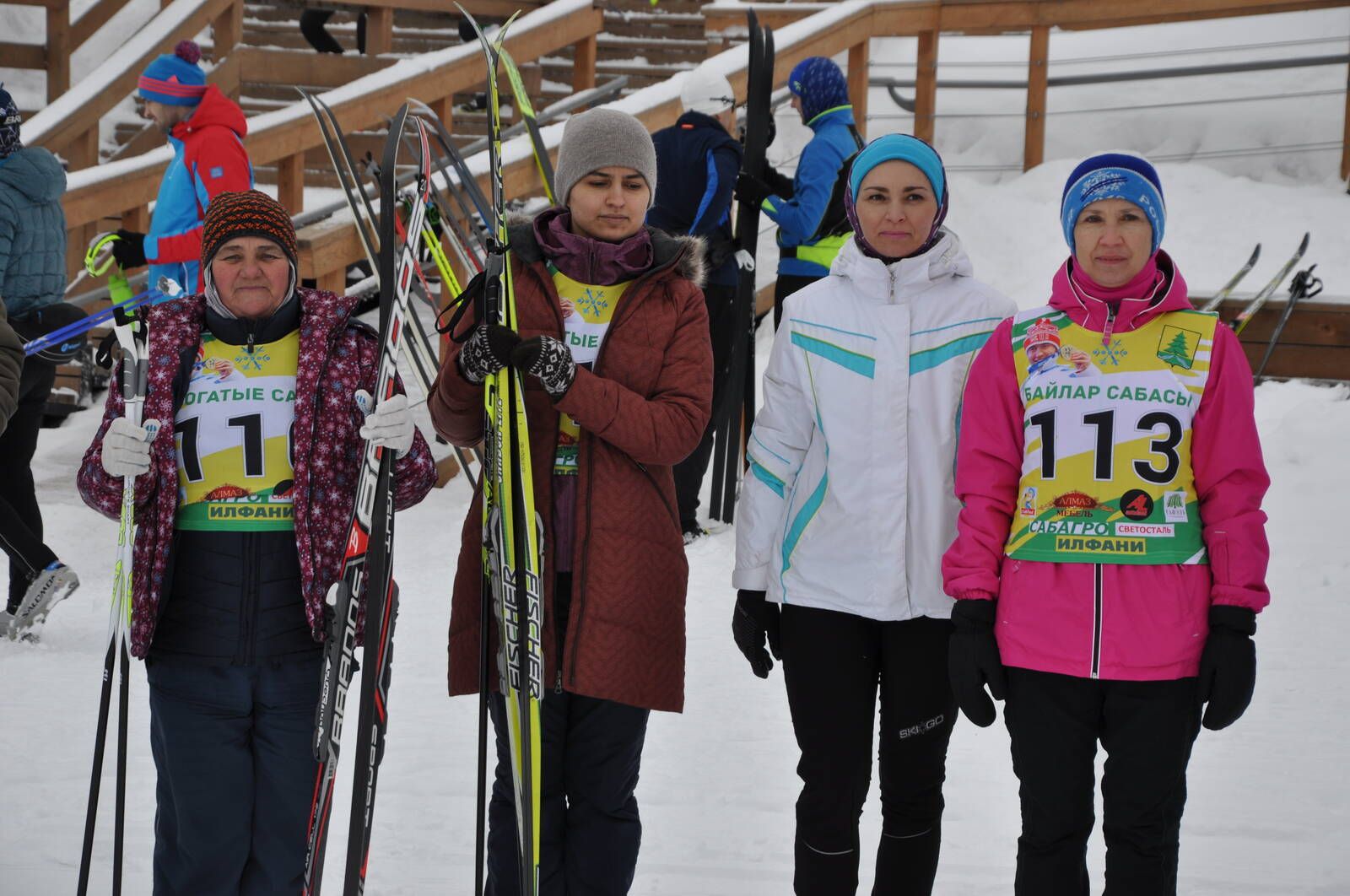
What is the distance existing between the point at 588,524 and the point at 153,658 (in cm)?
77

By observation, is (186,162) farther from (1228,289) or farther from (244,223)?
(1228,289)

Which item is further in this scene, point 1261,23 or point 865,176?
point 1261,23

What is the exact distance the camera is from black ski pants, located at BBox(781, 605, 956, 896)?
102 inches

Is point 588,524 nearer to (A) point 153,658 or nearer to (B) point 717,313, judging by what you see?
(A) point 153,658

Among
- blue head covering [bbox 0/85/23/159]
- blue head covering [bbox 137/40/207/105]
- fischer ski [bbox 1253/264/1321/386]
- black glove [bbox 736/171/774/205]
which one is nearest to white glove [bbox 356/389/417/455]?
blue head covering [bbox 0/85/23/159]

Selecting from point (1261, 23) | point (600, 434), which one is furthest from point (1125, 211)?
point (1261, 23)

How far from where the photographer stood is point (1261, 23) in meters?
10.0

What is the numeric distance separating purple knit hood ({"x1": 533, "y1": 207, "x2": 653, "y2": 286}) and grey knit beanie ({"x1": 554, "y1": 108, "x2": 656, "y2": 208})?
4.0 inches

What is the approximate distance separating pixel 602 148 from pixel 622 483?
60 cm

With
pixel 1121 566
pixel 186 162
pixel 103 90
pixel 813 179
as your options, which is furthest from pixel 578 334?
pixel 103 90

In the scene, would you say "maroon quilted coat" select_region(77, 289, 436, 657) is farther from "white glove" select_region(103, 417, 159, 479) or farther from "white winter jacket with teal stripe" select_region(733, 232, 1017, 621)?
"white winter jacket with teal stripe" select_region(733, 232, 1017, 621)

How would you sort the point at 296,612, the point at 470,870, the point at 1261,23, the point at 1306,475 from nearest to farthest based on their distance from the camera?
the point at 296,612, the point at 470,870, the point at 1306,475, the point at 1261,23

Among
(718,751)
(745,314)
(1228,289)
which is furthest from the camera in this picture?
(1228,289)

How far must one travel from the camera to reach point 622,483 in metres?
2.59
